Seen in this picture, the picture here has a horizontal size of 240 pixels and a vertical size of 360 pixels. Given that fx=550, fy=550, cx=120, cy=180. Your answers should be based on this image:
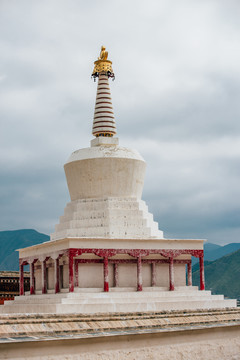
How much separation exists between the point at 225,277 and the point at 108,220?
79.2m

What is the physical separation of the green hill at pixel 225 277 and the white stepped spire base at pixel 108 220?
68.4 m

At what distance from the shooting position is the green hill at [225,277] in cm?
9056

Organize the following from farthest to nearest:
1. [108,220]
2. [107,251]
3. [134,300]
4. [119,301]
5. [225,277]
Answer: [225,277], [108,220], [107,251], [134,300], [119,301]

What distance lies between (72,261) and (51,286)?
143 inches

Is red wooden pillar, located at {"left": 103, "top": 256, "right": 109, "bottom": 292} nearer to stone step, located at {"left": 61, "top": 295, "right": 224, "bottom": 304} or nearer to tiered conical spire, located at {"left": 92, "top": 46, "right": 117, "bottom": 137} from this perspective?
stone step, located at {"left": 61, "top": 295, "right": 224, "bottom": 304}

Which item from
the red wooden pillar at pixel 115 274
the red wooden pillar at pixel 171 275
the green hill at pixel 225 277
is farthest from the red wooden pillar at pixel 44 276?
the green hill at pixel 225 277

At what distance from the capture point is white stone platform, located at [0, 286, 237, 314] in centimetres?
1888

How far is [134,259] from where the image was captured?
21.9 meters

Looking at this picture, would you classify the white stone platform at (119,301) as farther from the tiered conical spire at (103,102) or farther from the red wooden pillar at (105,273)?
the tiered conical spire at (103,102)

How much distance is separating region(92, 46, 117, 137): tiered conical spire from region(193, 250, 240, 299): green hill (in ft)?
223

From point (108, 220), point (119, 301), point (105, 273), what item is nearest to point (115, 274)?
point (105, 273)

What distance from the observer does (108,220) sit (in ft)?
71.4

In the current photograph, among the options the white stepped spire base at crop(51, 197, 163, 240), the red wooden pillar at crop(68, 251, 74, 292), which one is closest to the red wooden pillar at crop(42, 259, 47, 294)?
the white stepped spire base at crop(51, 197, 163, 240)

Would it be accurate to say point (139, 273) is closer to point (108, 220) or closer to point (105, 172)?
point (108, 220)
